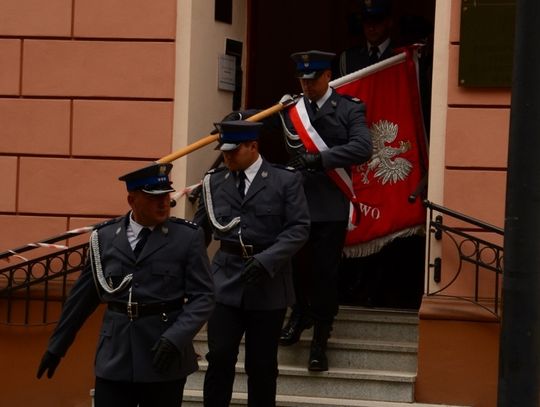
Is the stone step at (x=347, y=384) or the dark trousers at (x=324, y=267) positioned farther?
the stone step at (x=347, y=384)

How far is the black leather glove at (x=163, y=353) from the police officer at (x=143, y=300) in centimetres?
5

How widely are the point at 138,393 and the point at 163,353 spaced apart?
1.25 feet

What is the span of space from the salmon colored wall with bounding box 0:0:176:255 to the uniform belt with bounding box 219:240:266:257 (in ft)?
6.37

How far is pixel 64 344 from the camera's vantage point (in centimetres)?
741

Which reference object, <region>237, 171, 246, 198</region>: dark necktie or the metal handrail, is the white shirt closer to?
<region>237, 171, 246, 198</region>: dark necktie

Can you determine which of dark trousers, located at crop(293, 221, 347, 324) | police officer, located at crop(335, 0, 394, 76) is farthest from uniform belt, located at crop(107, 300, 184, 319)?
police officer, located at crop(335, 0, 394, 76)

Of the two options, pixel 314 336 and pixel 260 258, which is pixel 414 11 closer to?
pixel 314 336

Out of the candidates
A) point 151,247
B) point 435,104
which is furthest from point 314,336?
point 151,247

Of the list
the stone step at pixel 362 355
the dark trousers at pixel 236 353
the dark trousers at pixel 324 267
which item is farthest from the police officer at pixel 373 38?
the dark trousers at pixel 236 353

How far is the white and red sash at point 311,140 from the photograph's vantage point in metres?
9.48

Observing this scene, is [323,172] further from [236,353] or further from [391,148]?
[236,353]

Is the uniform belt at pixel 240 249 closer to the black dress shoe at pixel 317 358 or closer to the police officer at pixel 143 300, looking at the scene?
the police officer at pixel 143 300

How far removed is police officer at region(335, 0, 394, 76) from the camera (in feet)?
34.6

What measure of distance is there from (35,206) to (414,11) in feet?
11.9
